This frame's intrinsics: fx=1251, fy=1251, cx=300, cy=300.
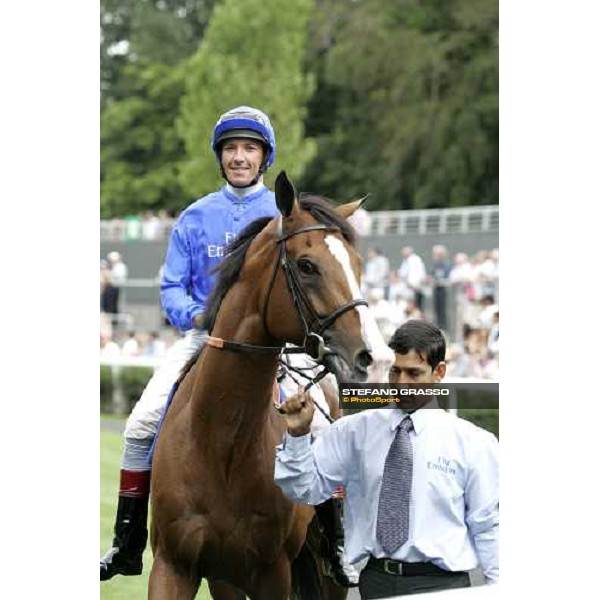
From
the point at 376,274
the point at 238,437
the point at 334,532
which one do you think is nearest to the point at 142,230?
the point at 376,274

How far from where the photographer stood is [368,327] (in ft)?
11.2

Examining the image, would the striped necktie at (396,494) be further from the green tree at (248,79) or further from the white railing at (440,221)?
the green tree at (248,79)

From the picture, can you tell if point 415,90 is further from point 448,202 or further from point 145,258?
point 145,258

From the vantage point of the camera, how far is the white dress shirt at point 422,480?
351 cm

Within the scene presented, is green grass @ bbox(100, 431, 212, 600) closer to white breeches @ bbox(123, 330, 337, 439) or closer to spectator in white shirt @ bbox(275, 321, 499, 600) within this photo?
white breeches @ bbox(123, 330, 337, 439)

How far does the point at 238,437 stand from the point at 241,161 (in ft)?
3.33

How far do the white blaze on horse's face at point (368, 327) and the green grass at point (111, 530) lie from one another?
2.87 m

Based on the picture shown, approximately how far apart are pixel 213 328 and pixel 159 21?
29.3 meters

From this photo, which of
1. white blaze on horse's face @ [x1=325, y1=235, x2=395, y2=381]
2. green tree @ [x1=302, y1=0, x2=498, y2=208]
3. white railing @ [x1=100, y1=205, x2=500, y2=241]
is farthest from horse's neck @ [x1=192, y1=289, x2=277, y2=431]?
green tree @ [x1=302, y1=0, x2=498, y2=208]

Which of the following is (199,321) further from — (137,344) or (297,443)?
(137,344)

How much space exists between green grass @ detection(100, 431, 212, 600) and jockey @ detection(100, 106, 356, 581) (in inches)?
66.3

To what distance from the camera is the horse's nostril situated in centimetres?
337

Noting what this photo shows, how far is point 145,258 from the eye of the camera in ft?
74.8
